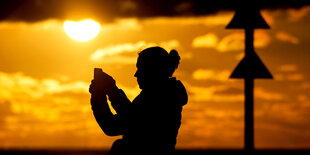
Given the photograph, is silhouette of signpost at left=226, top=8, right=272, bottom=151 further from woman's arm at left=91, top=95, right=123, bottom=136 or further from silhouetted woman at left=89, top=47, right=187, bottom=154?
woman's arm at left=91, top=95, right=123, bottom=136

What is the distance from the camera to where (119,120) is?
5.52 m

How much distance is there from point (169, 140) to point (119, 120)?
488mm

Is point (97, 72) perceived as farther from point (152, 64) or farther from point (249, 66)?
point (249, 66)

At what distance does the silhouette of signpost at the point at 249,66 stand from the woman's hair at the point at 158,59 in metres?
6.27

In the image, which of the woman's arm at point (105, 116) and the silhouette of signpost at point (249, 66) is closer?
the woman's arm at point (105, 116)

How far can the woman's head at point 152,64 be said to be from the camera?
5586 millimetres

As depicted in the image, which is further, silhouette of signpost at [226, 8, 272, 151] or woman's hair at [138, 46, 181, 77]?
silhouette of signpost at [226, 8, 272, 151]

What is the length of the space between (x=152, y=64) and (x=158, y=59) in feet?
0.22

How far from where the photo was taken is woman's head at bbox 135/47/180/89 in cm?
559

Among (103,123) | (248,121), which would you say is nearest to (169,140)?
(103,123)

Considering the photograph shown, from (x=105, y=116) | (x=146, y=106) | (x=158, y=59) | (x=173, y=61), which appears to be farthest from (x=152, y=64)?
(x=105, y=116)

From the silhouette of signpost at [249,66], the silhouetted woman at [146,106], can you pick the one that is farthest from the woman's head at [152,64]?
the silhouette of signpost at [249,66]

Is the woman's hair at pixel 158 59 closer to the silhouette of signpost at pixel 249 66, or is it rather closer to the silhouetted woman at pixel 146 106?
the silhouetted woman at pixel 146 106

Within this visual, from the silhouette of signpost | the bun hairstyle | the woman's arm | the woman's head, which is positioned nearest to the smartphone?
the woman's arm
